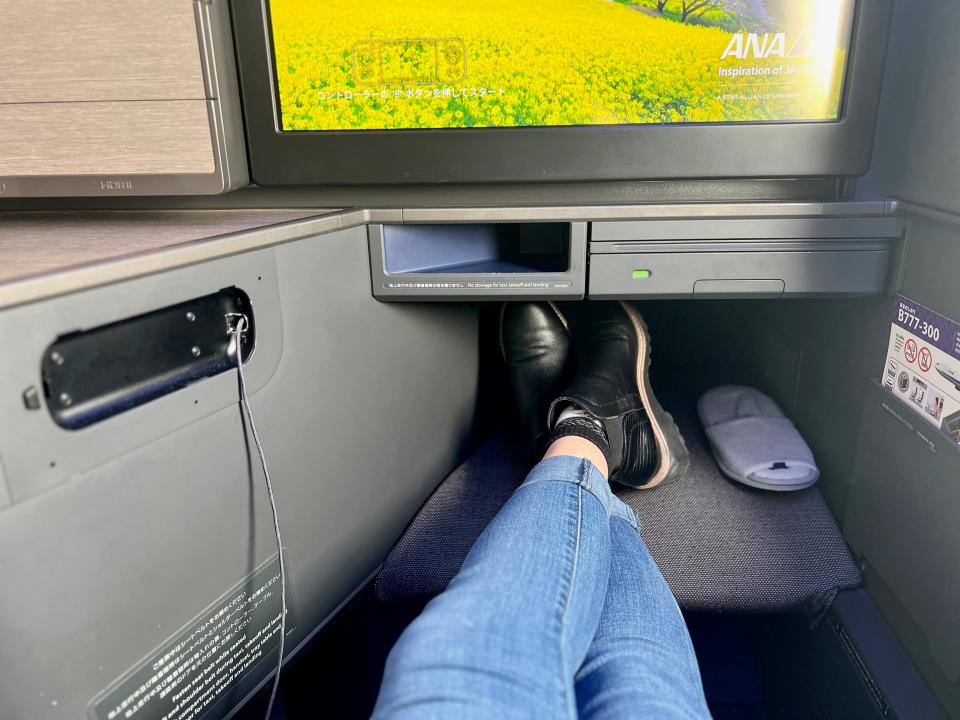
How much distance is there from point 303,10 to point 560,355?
1.90ft

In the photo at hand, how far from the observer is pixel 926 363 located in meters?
0.64

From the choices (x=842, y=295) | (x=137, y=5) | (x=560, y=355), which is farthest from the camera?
(x=560, y=355)

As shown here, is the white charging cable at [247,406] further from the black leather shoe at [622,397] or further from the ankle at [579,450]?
the black leather shoe at [622,397]

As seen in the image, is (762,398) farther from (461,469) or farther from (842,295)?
(461,469)

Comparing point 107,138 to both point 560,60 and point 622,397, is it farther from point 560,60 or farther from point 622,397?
point 622,397

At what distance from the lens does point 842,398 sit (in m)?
0.82

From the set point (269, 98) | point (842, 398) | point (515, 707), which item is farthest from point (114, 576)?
point (842, 398)

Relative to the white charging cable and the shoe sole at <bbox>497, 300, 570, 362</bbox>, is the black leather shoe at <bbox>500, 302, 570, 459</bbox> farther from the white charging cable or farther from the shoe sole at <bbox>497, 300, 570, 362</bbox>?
the white charging cable

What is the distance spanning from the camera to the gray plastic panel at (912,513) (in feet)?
1.99

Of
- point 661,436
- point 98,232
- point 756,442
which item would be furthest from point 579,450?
point 98,232

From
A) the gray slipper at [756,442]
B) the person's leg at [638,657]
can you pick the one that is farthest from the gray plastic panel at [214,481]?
the gray slipper at [756,442]

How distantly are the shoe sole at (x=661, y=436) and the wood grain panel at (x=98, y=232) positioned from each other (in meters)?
0.53

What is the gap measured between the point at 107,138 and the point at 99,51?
0.26ft

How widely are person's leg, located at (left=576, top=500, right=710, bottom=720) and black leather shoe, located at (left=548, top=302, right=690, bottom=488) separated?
22 cm
